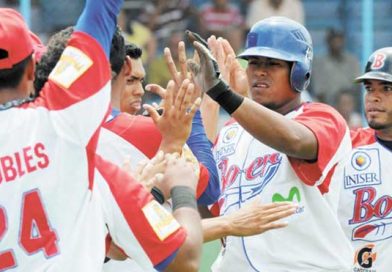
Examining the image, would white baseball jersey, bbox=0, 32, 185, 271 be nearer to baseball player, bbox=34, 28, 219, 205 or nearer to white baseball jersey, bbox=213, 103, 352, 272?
baseball player, bbox=34, 28, 219, 205

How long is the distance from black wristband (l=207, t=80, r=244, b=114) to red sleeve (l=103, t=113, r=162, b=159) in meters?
0.47

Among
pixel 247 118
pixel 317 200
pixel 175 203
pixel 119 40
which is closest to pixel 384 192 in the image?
pixel 317 200

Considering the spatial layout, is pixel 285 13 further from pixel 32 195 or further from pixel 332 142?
pixel 32 195

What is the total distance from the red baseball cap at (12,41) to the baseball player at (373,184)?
3219 millimetres

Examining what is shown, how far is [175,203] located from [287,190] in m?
1.83

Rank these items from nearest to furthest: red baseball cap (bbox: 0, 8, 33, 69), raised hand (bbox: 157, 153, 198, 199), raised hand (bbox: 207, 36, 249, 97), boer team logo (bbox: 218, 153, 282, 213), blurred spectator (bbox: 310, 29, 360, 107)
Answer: red baseball cap (bbox: 0, 8, 33, 69) → raised hand (bbox: 157, 153, 198, 199) → boer team logo (bbox: 218, 153, 282, 213) → raised hand (bbox: 207, 36, 249, 97) → blurred spectator (bbox: 310, 29, 360, 107)

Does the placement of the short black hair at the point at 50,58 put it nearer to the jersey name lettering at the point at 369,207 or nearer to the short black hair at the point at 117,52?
the short black hair at the point at 117,52

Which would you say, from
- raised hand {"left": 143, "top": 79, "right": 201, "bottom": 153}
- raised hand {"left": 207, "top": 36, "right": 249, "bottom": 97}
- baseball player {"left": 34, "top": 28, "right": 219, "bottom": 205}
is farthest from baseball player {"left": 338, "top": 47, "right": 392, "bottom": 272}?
raised hand {"left": 143, "top": 79, "right": 201, "bottom": 153}

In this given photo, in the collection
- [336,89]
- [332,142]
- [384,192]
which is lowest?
[336,89]

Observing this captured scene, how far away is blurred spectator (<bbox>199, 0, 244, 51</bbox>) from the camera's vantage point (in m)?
13.1

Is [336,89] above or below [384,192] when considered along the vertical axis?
below

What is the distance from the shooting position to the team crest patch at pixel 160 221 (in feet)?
12.1

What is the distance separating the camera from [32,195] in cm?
354

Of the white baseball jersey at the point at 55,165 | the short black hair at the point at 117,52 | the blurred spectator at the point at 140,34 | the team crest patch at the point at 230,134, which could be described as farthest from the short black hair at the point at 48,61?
the blurred spectator at the point at 140,34
